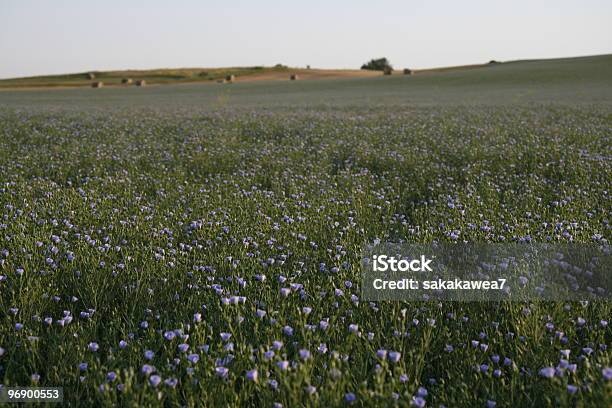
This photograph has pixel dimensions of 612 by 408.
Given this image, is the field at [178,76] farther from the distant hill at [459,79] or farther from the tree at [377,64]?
the tree at [377,64]

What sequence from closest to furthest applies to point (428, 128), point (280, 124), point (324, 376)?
point (324, 376)
point (428, 128)
point (280, 124)

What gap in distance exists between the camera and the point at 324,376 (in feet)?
7.79

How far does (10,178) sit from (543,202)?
687 cm

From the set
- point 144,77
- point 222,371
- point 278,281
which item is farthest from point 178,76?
point 222,371

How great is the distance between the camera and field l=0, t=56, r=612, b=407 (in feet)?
7.45

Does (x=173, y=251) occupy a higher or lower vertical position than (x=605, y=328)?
higher

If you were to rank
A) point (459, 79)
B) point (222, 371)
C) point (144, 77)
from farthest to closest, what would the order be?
1. point (144, 77)
2. point (459, 79)
3. point (222, 371)

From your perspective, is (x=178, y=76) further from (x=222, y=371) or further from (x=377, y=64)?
(x=222, y=371)

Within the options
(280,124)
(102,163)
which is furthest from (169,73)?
(102,163)

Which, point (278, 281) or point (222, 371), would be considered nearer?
point (222, 371)

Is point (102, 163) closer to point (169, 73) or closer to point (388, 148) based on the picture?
point (388, 148)

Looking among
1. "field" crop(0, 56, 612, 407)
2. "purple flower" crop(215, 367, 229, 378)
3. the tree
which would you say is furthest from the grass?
"purple flower" crop(215, 367, 229, 378)

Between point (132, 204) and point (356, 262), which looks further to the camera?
point (132, 204)

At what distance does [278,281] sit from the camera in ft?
10.9
